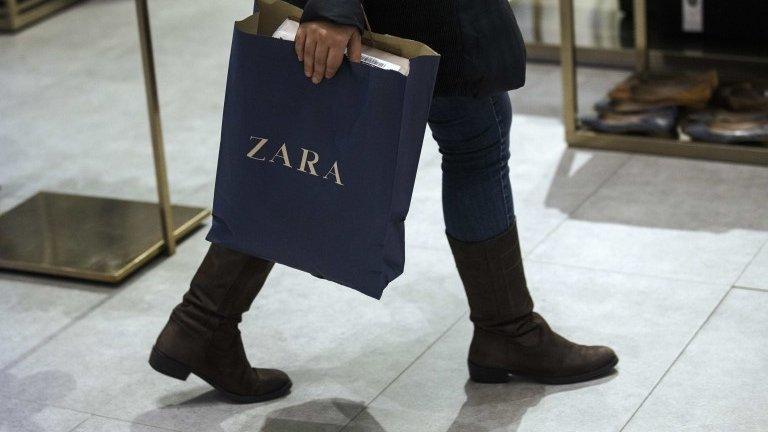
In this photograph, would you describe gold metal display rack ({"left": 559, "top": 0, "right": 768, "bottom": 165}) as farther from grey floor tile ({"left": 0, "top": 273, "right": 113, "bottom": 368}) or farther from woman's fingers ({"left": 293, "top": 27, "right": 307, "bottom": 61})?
woman's fingers ({"left": 293, "top": 27, "right": 307, "bottom": 61})

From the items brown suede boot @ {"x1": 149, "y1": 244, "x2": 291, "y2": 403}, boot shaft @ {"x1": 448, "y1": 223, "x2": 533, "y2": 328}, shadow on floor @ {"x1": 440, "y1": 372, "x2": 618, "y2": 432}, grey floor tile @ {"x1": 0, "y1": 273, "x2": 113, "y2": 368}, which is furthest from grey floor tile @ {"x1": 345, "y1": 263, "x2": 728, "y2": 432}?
grey floor tile @ {"x1": 0, "y1": 273, "x2": 113, "y2": 368}

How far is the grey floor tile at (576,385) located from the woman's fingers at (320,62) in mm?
614

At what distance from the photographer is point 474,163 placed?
1925 millimetres

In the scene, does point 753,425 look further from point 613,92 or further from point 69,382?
point 613,92

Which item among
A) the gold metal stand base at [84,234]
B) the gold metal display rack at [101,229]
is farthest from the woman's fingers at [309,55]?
the gold metal stand base at [84,234]

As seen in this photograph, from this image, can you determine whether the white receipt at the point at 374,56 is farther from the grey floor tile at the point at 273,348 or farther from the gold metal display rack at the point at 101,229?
the gold metal display rack at the point at 101,229

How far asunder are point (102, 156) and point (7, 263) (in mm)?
767

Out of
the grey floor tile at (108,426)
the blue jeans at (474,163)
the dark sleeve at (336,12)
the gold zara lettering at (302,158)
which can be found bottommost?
the grey floor tile at (108,426)

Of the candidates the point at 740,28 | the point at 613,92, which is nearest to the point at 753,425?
the point at 613,92

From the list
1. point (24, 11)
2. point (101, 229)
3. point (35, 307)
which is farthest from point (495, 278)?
point (24, 11)

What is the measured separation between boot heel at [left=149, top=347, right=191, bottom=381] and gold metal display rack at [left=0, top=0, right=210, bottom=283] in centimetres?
61

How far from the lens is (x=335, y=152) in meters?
1.67

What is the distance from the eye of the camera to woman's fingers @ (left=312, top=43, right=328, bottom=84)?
162 centimetres

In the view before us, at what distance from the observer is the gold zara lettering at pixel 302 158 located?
1.68 meters
